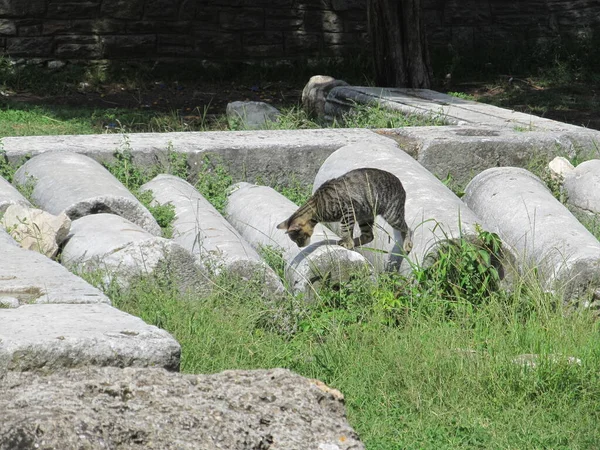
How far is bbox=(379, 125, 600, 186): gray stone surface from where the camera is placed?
7367 mm

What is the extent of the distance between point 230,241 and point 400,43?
5.91 m

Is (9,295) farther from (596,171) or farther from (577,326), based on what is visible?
(596,171)

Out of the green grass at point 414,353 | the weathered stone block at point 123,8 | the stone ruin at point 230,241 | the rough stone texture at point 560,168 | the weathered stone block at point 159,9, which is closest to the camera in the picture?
the stone ruin at point 230,241

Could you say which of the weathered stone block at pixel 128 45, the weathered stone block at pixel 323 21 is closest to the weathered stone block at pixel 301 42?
the weathered stone block at pixel 323 21

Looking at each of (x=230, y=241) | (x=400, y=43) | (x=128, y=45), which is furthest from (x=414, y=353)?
(x=128, y=45)

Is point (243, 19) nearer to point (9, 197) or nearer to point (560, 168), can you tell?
point (560, 168)

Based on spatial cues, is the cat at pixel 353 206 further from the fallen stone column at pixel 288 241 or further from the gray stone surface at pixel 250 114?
the gray stone surface at pixel 250 114

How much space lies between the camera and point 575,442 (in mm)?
3740

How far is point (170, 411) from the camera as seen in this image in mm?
2479

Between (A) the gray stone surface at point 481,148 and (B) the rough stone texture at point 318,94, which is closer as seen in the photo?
(A) the gray stone surface at point 481,148

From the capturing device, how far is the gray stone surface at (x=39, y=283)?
11.8ft

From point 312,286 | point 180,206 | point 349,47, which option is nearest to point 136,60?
point 349,47

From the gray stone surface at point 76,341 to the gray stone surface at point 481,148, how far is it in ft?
14.5

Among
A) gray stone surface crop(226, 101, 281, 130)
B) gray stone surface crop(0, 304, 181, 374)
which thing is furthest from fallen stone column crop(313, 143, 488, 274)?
gray stone surface crop(226, 101, 281, 130)
